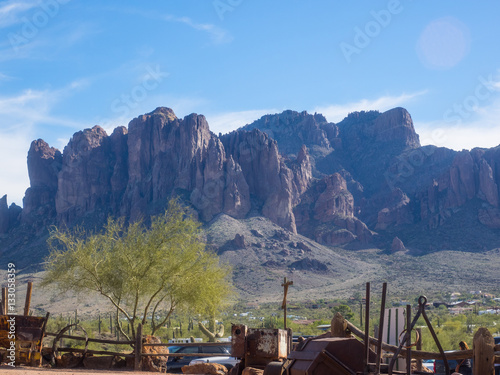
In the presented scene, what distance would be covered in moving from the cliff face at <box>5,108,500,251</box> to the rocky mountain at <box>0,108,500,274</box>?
0.81 ft

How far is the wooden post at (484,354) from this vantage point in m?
7.23

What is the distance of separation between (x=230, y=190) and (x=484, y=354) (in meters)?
113

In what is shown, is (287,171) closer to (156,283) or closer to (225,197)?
(225,197)

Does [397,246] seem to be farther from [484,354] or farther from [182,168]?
[484,354]

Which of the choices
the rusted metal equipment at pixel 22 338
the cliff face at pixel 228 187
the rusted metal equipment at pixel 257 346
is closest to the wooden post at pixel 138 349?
the rusted metal equipment at pixel 22 338

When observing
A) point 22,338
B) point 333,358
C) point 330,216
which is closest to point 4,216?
point 330,216

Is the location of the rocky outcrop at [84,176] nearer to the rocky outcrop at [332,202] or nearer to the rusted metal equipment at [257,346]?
the rocky outcrop at [332,202]

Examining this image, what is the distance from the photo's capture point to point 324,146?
639ft

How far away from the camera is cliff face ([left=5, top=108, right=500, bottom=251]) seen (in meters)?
122

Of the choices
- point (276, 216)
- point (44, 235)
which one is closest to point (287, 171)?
point (276, 216)

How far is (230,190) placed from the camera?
120 m

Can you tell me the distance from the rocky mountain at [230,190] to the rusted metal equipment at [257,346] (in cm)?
9910

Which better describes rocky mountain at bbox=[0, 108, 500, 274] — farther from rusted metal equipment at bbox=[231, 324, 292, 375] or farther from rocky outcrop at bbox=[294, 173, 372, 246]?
rusted metal equipment at bbox=[231, 324, 292, 375]

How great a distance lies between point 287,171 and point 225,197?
23841 mm
